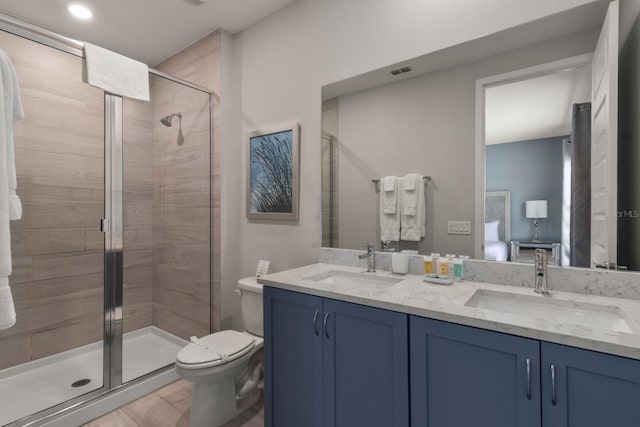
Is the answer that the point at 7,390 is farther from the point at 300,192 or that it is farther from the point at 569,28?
the point at 569,28

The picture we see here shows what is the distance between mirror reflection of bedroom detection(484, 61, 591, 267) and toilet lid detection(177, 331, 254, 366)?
141 centimetres

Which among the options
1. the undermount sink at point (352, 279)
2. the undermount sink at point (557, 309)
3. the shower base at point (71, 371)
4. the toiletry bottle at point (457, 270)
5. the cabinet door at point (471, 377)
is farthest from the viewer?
the shower base at point (71, 371)

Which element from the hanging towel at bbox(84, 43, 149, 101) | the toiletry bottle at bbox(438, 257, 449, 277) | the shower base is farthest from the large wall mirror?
the shower base

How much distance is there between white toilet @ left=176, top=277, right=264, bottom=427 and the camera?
5.33 ft

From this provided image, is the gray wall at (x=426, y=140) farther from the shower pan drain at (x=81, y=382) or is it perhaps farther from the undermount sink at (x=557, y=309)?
the shower pan drain at (x=81, y=382)

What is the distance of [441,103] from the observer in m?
1.62

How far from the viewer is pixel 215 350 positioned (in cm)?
171

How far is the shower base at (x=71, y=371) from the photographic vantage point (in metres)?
1.90

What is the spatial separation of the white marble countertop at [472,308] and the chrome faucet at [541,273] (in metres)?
0.04

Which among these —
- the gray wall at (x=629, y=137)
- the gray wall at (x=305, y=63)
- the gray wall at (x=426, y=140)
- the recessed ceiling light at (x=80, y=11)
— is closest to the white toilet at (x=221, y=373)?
the gray wall at (x=305, y=63)

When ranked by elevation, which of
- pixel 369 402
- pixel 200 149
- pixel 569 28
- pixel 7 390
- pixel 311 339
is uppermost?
pixel 569 28

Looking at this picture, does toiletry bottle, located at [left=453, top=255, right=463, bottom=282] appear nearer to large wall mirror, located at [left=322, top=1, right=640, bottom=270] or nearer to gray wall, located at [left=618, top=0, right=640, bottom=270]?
large wall mirror, located at [left=322, top=1, right=640, bottom=270]

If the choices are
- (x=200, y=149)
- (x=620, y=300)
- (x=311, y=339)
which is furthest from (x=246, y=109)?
(x=620, y=300)

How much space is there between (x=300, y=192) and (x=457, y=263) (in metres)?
1.11
